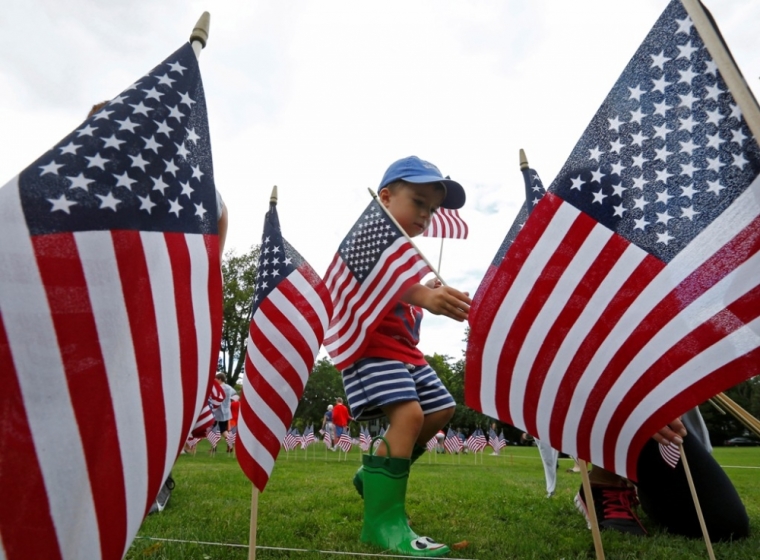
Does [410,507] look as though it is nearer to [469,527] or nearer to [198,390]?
[469,527]

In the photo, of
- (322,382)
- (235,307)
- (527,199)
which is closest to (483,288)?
(527,199)

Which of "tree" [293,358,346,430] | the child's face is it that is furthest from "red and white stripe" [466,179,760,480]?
"tree" [293,358,346,430]

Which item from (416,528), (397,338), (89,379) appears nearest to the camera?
(89,379)

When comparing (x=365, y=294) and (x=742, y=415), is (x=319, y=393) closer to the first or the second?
(x=365, y=294)

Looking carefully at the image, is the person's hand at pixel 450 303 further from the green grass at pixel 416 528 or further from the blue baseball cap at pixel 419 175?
the green grass at pixel 416 528

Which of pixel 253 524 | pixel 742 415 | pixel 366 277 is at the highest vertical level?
pixel 366 277

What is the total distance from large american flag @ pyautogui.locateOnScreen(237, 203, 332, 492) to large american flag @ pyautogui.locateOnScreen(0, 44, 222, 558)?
3.16 ft

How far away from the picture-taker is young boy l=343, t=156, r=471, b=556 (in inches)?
107

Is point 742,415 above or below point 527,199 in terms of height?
below

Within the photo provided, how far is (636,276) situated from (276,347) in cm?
176

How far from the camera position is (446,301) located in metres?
2.73

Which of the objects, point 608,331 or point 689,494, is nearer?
point 608,331

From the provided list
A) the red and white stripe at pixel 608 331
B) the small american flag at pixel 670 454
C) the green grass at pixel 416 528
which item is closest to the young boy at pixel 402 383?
the green grass at pixel 416 528

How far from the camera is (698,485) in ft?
9.82
